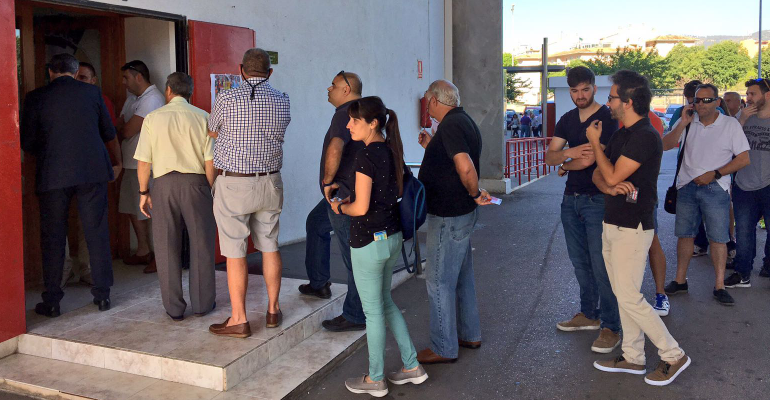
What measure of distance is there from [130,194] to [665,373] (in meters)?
4.93

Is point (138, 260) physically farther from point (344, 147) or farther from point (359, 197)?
point (359, 197)

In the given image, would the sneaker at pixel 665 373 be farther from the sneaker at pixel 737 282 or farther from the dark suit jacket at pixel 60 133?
the dark suit jacket at pixel 60 133

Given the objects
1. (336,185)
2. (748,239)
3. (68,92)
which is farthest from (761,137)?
(68,92)

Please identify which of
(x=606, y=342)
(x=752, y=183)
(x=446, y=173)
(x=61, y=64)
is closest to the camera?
(x=446, y=173)

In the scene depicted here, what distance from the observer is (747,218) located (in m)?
6.36

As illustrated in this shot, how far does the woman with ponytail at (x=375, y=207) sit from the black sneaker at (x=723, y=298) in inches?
136

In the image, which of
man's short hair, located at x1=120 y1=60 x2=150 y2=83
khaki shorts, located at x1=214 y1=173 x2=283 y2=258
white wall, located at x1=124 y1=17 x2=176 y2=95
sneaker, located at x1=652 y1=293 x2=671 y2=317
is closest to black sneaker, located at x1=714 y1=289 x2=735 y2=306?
sneaker, located at x1=652 y1=293 x2=671 y2=317

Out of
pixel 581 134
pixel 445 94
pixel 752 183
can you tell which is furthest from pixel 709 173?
pixel 445 94

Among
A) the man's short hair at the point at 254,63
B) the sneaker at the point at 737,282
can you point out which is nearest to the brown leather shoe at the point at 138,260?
the man's short hair at the point at 254,63

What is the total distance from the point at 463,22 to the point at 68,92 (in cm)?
959

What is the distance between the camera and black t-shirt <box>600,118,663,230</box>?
4078 millimetres

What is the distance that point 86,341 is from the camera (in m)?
4.48

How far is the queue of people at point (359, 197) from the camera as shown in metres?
4.02

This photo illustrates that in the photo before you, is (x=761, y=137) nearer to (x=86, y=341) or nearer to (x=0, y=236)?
(x=86, y=341)
